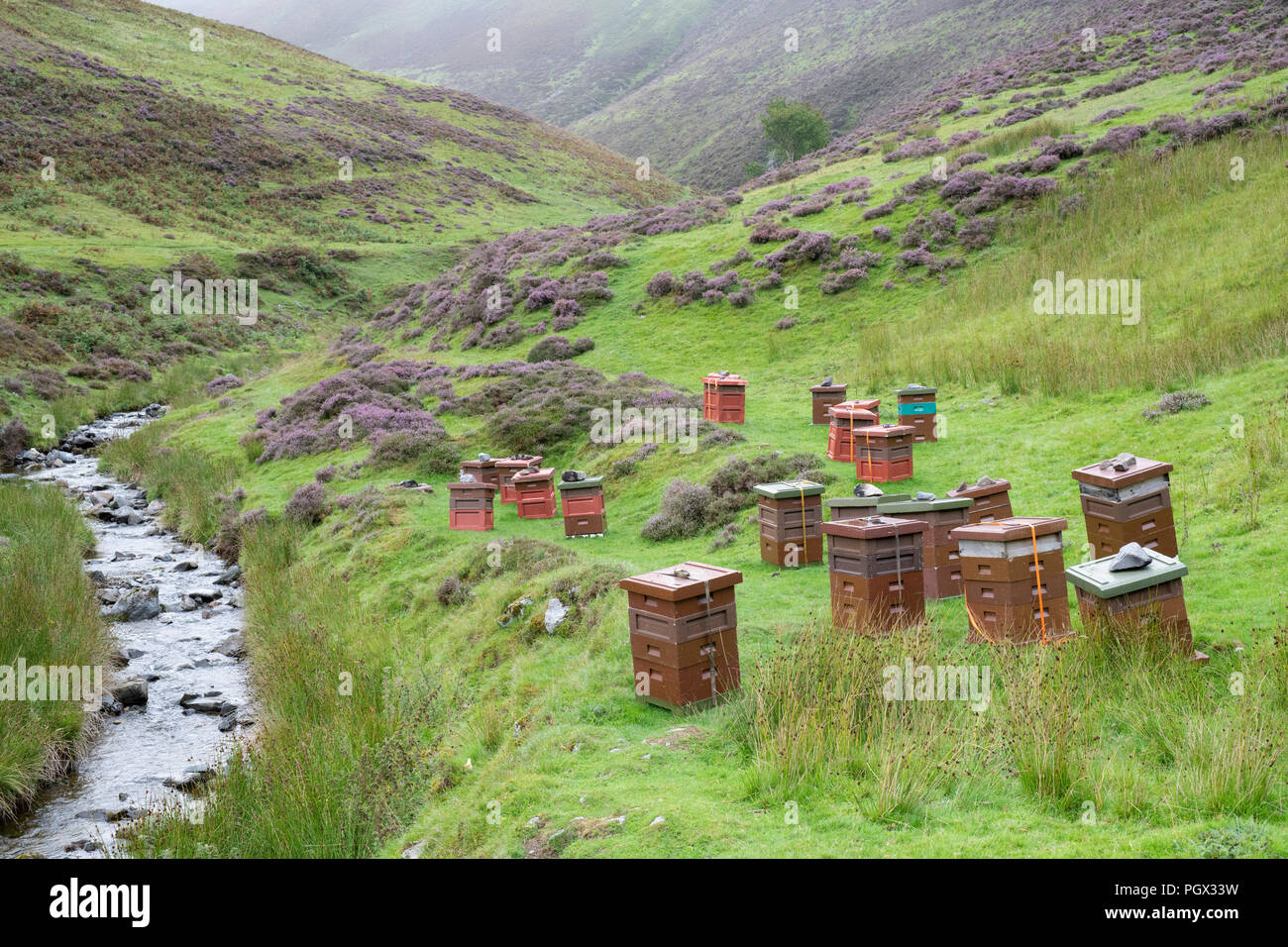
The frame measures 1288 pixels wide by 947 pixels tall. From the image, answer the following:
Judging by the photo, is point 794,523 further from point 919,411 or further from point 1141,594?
point 919,411

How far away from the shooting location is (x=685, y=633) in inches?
319

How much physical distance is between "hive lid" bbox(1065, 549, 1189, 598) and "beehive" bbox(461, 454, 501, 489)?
12315 millimetres

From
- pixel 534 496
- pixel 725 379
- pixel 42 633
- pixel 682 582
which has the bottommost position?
pixel 42 633

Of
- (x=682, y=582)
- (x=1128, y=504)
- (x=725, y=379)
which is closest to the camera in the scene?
(x=682, y=582)

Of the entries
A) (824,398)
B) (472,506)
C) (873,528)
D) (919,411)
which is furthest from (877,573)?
(824,398)

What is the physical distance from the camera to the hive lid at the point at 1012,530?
831cm

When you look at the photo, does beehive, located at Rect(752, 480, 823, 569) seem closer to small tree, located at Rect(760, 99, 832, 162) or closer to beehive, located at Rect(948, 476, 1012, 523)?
beehive, located at Rect(948, 476, 1012, 523)

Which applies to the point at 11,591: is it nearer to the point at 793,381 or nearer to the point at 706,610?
the point at 706,610

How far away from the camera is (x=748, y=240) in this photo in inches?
1427

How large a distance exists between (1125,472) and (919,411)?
7.92 meters

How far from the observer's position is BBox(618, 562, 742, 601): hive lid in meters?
7.94

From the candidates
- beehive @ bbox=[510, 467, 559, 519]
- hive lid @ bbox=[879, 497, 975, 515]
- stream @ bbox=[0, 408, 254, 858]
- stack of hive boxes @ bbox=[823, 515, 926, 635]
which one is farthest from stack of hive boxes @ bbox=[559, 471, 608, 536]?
stack of hive boxes @ bbox=[823, 515, 926, 635]

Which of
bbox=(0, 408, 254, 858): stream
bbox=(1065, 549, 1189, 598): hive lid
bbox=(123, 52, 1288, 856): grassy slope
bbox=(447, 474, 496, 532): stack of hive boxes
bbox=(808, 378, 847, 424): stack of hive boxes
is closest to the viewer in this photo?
bbox=(123, 52, 1288, 856): grassy slope

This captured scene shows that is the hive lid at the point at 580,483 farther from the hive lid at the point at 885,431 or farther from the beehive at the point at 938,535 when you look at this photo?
the beehive at the point at 938,535
